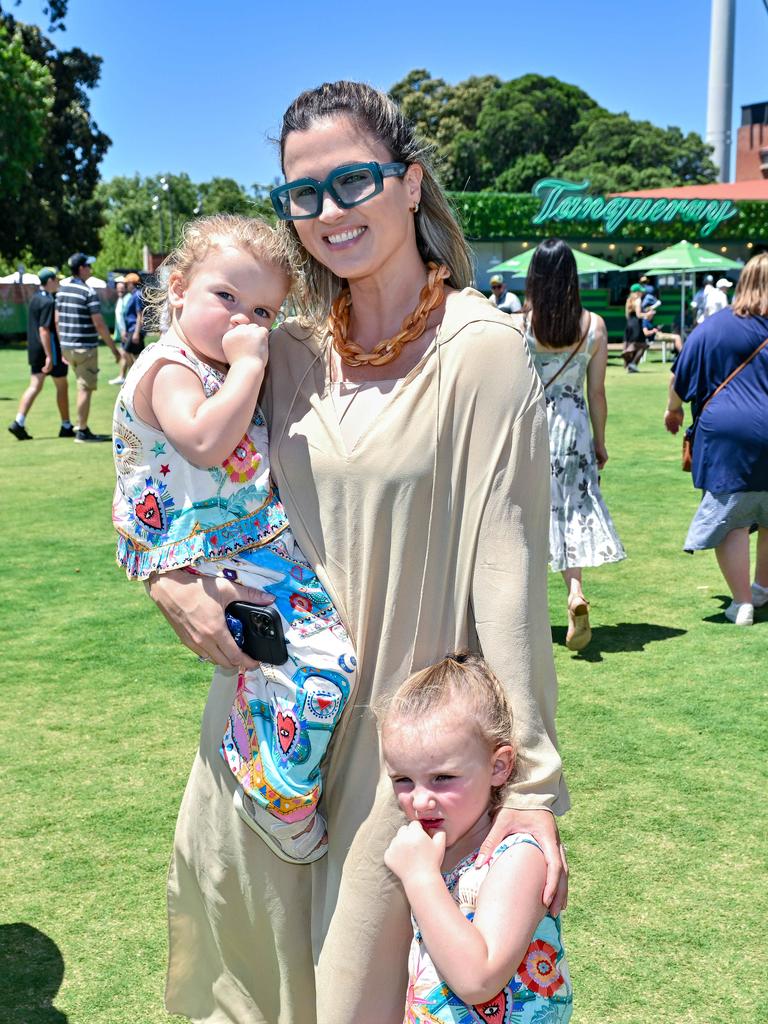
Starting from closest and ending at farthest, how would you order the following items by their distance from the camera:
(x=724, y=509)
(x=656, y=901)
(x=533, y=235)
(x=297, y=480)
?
1. (x=297, y=480)
2. (x=656, y=901)
3. (x=724, y=509)
4. (x=533, y=235)

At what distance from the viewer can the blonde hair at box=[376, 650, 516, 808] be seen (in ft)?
6.46

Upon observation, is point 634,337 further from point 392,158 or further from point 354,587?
point 354,587

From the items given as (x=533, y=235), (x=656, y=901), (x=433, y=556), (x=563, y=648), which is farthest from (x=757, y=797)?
(x=533, y=235)

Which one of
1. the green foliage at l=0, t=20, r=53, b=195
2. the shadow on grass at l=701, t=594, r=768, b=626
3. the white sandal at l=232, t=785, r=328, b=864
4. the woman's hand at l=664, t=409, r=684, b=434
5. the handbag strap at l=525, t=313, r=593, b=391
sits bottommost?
the shadow on grass at l=701, t=594, r=768, b=626

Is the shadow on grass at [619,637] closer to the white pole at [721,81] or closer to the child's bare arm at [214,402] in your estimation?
the child's bare arm at [214,402]

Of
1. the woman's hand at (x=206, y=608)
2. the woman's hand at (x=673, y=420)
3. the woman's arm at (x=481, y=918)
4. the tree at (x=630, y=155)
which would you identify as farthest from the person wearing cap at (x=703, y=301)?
the tree at (x=630, y=155)

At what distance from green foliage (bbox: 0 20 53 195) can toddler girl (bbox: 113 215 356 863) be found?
127ft

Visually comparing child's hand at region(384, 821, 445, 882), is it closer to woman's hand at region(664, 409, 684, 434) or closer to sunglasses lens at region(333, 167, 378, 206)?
sunglasses lens at region(333, 167, 378, 206)

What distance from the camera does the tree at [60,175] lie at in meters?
43.1

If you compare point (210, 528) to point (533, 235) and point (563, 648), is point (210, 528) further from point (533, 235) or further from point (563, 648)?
point (533, 235)

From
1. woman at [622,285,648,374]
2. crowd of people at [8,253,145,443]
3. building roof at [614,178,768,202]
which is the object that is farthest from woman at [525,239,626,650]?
building roof at [614,178,768,202]

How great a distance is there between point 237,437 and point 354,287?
0.42 meters

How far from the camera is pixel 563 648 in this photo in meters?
6.30

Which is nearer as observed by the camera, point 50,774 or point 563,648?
point 50,774
